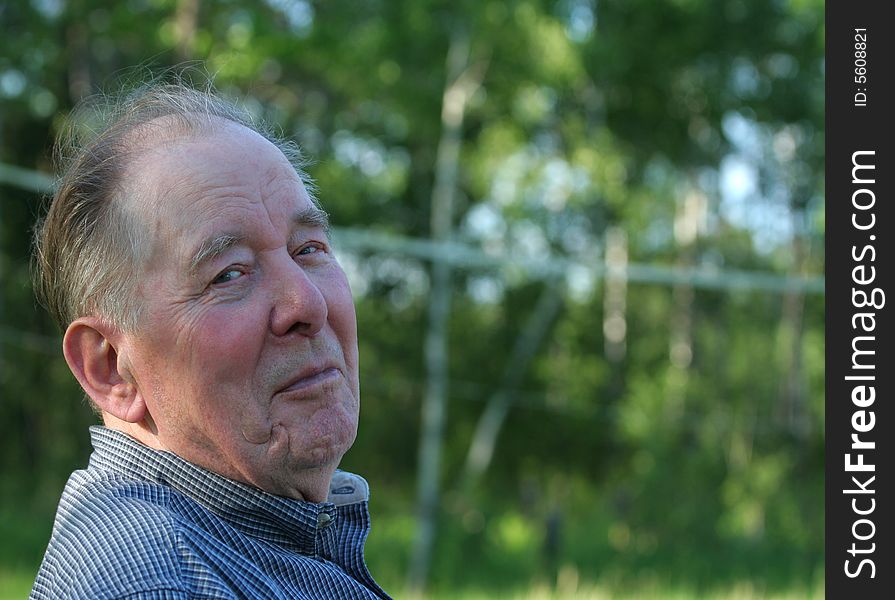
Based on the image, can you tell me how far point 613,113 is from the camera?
1185 cm

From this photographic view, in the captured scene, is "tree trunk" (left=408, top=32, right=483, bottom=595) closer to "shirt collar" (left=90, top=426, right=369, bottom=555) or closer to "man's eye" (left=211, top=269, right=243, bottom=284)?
"shirt collar" (left=90, top=426, right=369, bottom=555)

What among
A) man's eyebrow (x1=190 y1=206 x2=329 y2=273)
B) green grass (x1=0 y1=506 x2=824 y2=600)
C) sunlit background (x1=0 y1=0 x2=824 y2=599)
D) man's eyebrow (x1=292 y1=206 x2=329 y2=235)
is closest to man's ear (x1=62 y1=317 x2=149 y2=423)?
man's eyebrow (x1=190 y1=206 x2=329 y2=273)

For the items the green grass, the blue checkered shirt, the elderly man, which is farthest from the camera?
the green grass

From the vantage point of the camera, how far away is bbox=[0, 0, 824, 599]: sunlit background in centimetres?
882

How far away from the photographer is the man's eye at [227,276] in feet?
3.49

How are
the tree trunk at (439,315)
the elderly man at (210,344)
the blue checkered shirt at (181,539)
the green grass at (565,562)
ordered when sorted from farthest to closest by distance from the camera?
1. the tree trunk at (439,315)
2. the green grass at (565,562)
3. the elderly man at (210,344)
4. the blue checkered shirt at (181,539)

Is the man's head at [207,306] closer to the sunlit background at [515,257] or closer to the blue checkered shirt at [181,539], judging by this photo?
the blue checkered shirt at [181,539]

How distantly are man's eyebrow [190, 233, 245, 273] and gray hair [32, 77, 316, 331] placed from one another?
58mm

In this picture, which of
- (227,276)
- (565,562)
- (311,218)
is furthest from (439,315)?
(227,276)

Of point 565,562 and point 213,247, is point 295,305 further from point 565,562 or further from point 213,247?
point 565,562

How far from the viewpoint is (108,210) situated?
1104 millimetres

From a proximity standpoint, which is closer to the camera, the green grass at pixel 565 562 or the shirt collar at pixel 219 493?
the shirt collar at pixel 219 493

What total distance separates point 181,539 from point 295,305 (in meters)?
0.26

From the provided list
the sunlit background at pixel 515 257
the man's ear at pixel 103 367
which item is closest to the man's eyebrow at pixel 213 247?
the man's ear at pixel 103 367
